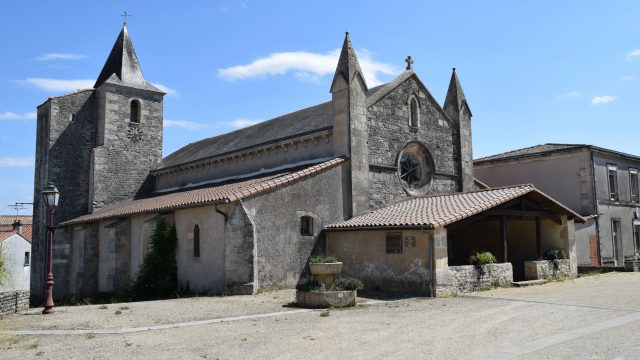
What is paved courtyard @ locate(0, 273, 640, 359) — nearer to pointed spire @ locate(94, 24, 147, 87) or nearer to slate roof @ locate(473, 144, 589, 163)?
slate roof @ locate(473, 144, 589, 163)

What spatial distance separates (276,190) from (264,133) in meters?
8.79

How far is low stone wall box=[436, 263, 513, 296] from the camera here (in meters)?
16.2

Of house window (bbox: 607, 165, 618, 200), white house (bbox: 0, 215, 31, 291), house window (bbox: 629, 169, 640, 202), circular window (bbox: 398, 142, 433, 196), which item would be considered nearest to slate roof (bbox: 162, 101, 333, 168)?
circular window (bbox: 398, 142, 433, 196)

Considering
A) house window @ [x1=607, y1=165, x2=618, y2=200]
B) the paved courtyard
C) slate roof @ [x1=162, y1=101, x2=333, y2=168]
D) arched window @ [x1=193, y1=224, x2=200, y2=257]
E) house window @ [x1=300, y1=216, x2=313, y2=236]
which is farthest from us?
house window @ [x1=607, y1=165, x2=618, y2=200]

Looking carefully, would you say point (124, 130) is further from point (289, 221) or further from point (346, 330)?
point (346, 330)

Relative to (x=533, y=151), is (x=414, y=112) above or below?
above

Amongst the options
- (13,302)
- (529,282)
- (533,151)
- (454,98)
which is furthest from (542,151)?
(13,302)

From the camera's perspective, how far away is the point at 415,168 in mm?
23078

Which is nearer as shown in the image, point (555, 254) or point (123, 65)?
point (555, 254)

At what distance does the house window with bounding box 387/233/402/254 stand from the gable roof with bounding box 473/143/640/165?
1519cm

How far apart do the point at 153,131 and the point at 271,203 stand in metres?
15.9

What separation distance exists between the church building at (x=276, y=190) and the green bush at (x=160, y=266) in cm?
42

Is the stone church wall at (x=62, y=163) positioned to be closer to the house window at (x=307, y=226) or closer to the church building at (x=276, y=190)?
the church building at (x=276, y=190)

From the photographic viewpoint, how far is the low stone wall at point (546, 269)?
20.0m
